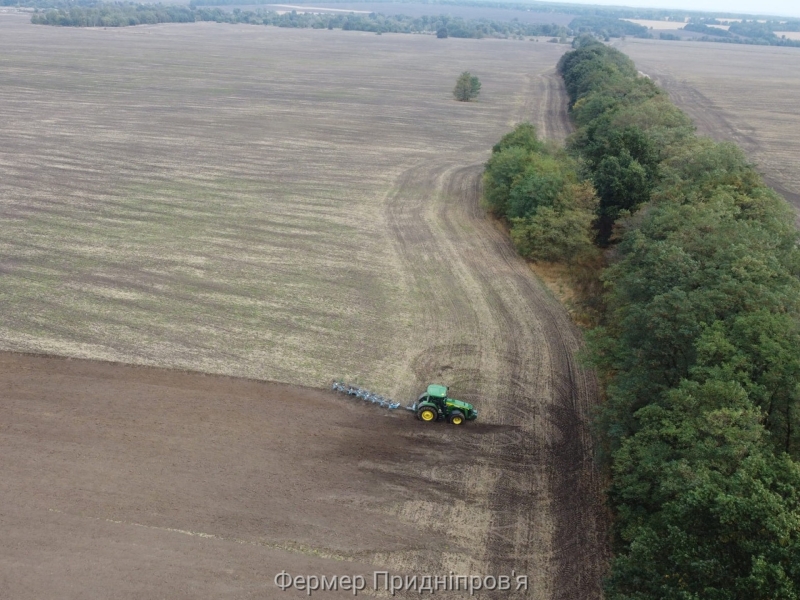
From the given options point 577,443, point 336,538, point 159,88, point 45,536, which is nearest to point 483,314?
point 577,443

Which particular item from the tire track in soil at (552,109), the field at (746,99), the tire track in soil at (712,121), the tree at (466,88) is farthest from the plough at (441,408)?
the tree at (466,88)

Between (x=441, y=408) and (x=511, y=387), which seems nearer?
(x=441, y=408)

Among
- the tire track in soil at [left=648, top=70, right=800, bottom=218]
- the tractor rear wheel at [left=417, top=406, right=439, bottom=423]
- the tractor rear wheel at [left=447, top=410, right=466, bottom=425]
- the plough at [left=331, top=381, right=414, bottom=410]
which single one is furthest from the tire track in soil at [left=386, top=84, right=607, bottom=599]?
the tire track in soil at [left=648, top=70, right=800, bottom=218]

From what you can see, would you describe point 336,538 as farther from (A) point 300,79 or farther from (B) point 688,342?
(A) point 300,79

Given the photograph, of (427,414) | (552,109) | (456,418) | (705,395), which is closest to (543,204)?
(456,418)

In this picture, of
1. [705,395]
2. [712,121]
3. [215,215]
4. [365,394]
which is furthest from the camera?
[712,121]

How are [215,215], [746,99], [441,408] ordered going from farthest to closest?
1. [746,99]
2. [215,215]
3. [441,408]

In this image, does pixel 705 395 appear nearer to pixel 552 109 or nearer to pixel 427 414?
pixel 427 414
